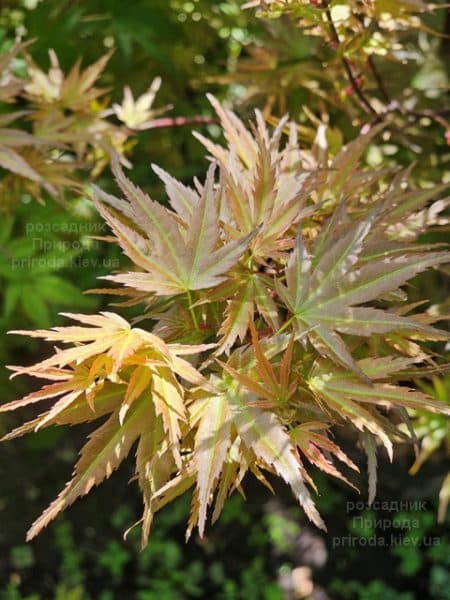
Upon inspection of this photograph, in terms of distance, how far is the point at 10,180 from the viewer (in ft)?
5.07

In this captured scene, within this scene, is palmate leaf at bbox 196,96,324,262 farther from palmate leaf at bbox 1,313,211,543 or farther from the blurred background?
the blurred background

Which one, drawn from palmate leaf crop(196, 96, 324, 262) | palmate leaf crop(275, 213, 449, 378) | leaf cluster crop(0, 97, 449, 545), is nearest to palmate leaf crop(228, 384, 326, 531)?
leaf cluster crop(0, 97, 449, 545)

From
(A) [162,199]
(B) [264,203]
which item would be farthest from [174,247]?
(A) [162,199]

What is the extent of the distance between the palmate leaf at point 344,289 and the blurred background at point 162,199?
478 mm

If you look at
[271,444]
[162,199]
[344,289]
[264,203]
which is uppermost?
[162,199]

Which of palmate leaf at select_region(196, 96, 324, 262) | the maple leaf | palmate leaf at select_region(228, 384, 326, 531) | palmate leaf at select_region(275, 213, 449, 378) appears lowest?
palmate leaf at select_region(228, 384, 326, 531)

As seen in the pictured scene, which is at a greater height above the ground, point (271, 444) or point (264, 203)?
point (264, 203)

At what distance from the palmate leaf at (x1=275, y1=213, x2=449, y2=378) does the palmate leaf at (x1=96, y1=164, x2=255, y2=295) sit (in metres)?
0.08

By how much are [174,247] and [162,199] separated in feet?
3.83

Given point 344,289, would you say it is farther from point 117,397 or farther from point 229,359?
point 117,397

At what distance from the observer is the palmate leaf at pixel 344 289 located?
0.84 metres

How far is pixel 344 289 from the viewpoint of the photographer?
860mm

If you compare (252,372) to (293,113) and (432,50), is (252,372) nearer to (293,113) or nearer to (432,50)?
(293,113)

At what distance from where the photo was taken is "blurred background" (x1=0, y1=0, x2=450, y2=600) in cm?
151
